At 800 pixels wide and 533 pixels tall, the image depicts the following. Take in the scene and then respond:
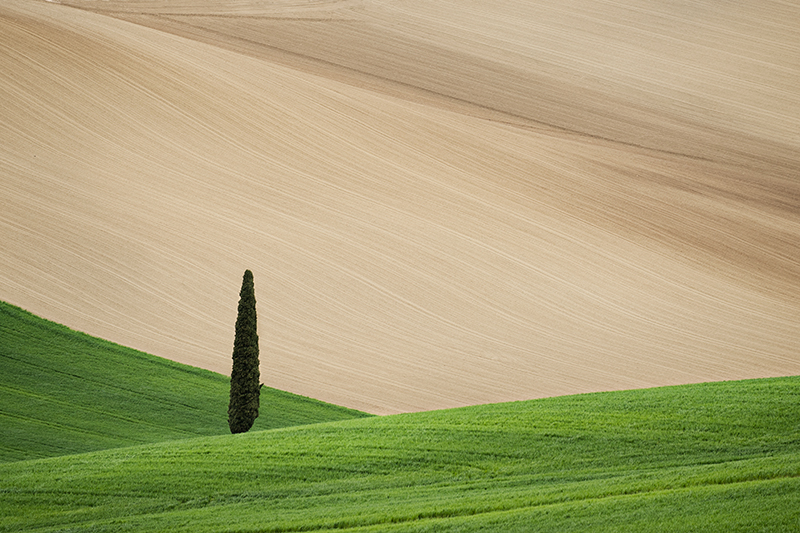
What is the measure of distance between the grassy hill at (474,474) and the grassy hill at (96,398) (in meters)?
2.69

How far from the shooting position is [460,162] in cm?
3572

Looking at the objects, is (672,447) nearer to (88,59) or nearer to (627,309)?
(627,309)

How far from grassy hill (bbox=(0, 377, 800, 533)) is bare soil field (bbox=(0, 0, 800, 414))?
6.45 m

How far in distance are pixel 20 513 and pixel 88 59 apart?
27.1 meters

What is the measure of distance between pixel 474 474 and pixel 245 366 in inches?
267

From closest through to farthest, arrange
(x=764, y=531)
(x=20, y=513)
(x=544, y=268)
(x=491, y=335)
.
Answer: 1. (x=764, y=531)
2. (x=20, y=513)
3. (x=491, y=335)
4. (x=544, y=268)

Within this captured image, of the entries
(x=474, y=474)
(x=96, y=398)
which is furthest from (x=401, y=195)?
(x=474, y=474)

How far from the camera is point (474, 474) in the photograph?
13578 millimetres

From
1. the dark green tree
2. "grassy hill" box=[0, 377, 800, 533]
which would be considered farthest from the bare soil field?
"grassy hill" box=[0, 377, 800, 533]

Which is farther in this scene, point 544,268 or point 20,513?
point 544,268

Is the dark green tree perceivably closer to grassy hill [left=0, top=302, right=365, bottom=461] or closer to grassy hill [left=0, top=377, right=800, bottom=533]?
grassy hill [left=0, top=302, right=365, bottom=461]

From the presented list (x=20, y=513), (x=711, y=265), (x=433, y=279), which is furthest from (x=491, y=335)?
(x=20, y=513)

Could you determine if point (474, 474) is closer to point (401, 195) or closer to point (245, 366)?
point (245, 366)

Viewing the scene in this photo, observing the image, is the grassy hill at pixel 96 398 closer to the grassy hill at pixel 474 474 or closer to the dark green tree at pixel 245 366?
the dark green tree at pixel 245 366
